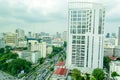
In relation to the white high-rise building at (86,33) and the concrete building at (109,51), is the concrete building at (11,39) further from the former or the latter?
the white high-rise building at (86,33)

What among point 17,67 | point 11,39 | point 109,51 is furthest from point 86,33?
point 11,39

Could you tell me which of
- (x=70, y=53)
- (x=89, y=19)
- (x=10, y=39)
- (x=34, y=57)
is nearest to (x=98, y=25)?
(x=89, y=19)

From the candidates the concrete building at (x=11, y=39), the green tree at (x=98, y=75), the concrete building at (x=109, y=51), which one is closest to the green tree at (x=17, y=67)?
the green tree at (x=98, y=75)

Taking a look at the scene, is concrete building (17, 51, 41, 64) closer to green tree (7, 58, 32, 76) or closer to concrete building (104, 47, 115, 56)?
green tree (7, 58, 32, 76)

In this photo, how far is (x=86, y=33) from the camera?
65.5 ft

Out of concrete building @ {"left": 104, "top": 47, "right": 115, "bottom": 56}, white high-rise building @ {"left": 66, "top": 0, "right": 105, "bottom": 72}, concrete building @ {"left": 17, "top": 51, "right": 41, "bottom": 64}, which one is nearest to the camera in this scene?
white high-rise building @ {"left": 66, "top": 0, "right": 105, "bottom": 72}

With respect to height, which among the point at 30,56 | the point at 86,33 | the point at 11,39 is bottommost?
the point at 30,56

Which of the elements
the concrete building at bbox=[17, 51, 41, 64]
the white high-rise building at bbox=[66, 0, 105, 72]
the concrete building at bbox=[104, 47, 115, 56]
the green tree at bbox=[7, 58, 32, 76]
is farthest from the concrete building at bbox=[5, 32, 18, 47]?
the white high-rise building at bbox=[66, 0, 105, 72]

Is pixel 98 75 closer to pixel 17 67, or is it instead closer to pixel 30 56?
pixel 17 67

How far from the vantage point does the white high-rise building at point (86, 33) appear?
19766mm

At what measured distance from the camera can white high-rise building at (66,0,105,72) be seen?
1977 centimetres

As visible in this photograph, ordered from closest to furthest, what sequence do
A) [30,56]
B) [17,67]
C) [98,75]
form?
1. [98,75]
2. [17,67]
3. [30,56]

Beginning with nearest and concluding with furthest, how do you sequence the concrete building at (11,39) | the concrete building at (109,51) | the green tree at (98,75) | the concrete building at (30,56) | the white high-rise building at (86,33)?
the green tree at (98,75)
the white high-rise building at (86,33)
the concrete building at (30,56)
the concrete building at (109,51)
the concrete building at (11,39)

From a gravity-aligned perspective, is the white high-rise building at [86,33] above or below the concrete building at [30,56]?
above
